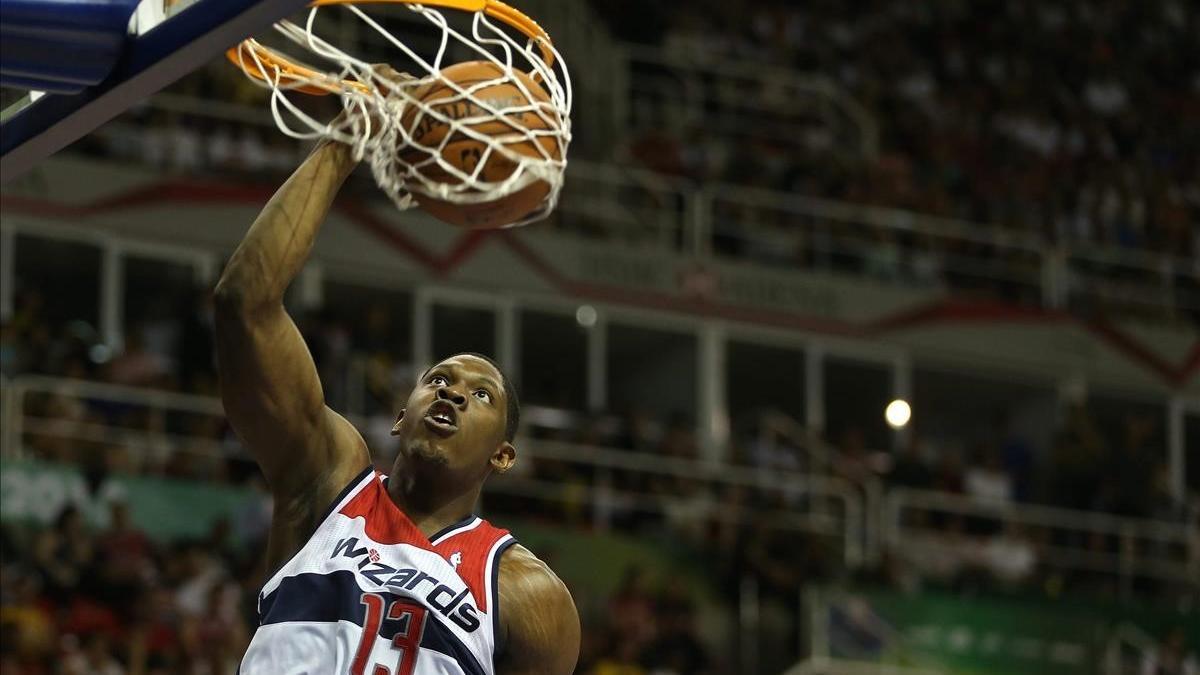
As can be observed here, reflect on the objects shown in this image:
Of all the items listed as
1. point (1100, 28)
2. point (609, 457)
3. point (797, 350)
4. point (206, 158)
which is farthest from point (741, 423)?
point (1100, 28)

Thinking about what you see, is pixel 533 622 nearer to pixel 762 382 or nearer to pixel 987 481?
pixel 987 481

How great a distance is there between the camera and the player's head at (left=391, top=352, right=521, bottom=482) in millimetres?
4766

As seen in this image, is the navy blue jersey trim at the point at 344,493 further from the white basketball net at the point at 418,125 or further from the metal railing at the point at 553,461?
the metal railing at the point at 553,461

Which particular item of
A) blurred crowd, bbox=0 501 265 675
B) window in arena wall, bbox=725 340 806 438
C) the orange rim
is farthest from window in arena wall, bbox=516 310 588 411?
the orange rim

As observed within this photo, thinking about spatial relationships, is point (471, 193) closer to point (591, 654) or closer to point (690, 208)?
point (591, 654)

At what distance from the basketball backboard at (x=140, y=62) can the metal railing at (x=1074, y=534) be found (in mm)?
13689

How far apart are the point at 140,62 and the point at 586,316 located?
1528 cm

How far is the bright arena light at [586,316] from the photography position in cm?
1970

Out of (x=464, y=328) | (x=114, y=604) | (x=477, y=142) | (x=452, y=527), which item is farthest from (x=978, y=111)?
(x=452, y=527)

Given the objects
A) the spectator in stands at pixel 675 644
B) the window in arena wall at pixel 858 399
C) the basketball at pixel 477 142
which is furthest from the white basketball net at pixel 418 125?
the window in arena wall at pixel 858 399

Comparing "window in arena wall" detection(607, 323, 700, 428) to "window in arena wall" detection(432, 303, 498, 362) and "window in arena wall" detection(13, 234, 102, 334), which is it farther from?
"window in arena wall" detection(13, 234, 102, 334)

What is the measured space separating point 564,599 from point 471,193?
90 centimetres

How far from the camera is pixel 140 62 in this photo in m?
4.56

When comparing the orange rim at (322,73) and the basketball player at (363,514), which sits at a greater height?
the orange rim at (322,73)
